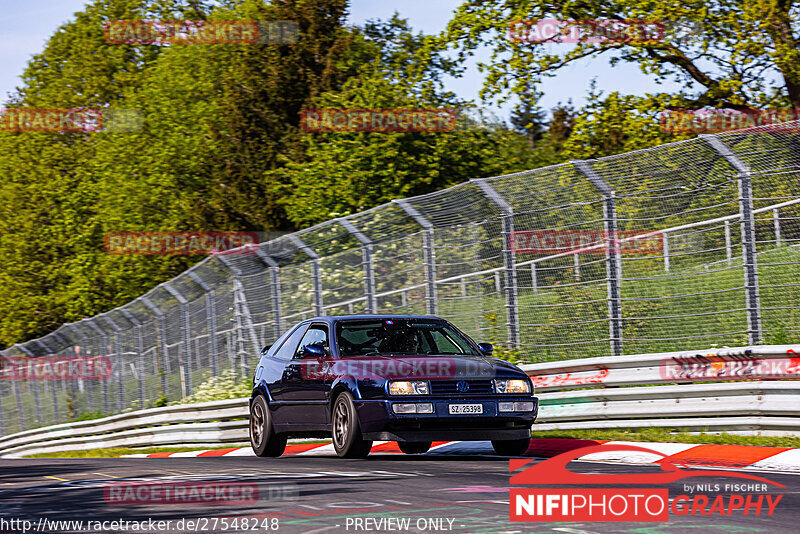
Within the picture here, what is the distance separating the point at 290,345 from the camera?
1357 centimetres

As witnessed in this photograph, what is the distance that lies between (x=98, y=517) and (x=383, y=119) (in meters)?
25.0

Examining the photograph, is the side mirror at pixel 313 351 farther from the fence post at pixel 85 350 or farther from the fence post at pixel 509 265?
the fence post at pixel 85 350

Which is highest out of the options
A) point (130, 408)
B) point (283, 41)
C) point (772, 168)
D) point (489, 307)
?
point (283, 41)

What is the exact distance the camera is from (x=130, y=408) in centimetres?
2769

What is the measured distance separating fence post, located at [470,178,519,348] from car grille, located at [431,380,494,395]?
11.5ft

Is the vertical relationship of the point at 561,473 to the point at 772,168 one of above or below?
below

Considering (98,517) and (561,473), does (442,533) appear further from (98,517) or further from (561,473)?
(561,473)

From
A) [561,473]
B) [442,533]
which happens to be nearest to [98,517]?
[442,533]

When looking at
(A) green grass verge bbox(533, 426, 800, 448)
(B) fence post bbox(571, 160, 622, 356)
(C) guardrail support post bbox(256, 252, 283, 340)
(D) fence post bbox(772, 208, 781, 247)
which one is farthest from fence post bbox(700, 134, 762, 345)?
(C) guardrail support post bbox(256, 252, 283, 340)

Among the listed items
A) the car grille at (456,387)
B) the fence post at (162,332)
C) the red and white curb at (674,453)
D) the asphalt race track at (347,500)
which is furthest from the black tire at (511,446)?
the fence post at (162,332)

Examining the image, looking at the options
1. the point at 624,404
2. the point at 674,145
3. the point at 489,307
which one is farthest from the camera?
the point at 489,307

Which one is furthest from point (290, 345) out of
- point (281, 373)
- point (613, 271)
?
point (613, 271)

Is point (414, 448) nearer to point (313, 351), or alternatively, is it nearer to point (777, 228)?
point (313, 351)

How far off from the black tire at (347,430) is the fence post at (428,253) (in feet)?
14.5
